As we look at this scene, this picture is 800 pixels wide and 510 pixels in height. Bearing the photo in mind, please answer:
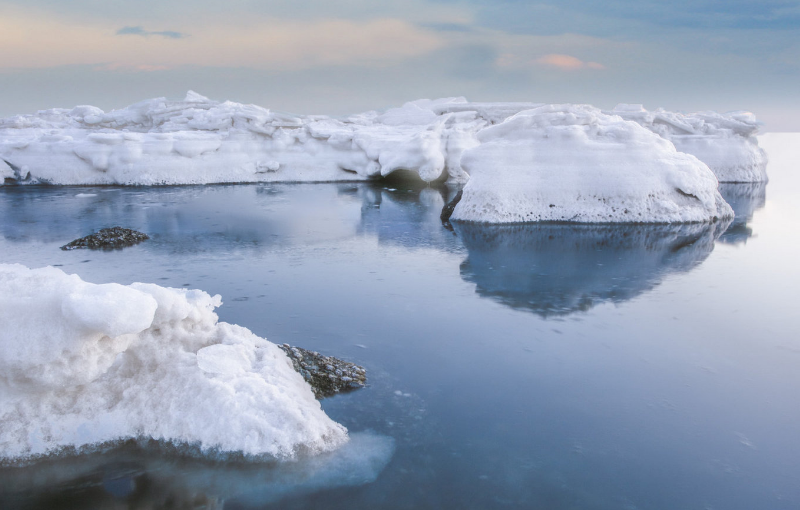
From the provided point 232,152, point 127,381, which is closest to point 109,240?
point 127,381

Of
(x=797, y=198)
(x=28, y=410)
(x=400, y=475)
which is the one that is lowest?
(x=400, y=475)

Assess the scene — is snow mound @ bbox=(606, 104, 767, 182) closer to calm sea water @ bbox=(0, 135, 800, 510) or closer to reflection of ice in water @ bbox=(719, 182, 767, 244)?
reflection of ice in water @ bbox=(719, 182, 767, 244)

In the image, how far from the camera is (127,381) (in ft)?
13.0

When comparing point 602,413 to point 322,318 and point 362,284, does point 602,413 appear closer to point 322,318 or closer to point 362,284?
point 322,318

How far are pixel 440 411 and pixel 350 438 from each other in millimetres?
847

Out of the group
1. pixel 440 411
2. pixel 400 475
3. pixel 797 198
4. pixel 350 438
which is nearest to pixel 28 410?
pixel 350 438

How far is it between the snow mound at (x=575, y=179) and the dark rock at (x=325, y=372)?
24.9 feet

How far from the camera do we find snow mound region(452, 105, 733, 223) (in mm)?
11945

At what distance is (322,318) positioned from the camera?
6543 mm

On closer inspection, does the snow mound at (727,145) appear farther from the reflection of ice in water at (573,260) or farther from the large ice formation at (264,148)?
the reflection of ice in water at (573,260)

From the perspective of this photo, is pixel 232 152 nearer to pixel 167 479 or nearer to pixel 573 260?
pixel 573 260

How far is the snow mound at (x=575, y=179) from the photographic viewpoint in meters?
11.9

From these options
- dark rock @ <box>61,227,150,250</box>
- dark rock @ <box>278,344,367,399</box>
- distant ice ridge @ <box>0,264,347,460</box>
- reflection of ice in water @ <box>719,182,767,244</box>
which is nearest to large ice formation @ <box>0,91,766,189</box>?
reflection of ice in water @ <box>719,182,767,244</box>

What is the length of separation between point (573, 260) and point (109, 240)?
8350 mm
